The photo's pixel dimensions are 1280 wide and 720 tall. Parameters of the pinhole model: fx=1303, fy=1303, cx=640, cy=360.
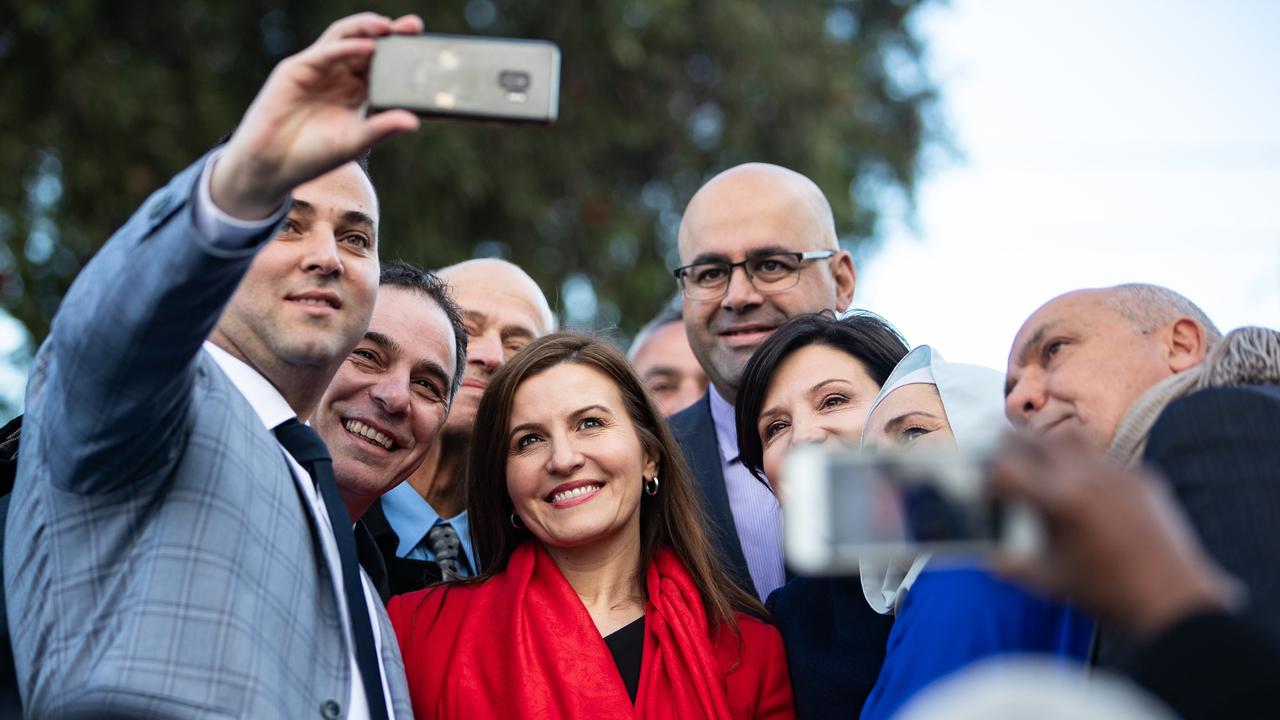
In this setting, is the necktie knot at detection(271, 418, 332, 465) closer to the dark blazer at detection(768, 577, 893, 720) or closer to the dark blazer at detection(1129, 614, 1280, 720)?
the dark blazer at detection(768, 577, 893, 720)

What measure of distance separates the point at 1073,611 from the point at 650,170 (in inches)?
346

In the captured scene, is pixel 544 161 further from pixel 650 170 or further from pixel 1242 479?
pixel 1242 479

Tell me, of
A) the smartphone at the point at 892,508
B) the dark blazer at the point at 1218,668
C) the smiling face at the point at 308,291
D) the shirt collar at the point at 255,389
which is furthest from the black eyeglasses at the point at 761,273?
the dark blazer at the point at 1218,668

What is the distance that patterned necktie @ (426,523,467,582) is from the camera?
428 cm

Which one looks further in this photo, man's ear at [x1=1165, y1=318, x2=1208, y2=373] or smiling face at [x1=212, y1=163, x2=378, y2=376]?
smiling face at [x1=212, y1=163, x2=378, y2=376]

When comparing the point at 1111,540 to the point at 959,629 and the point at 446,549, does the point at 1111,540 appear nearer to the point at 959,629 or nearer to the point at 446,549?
the point at 959,629

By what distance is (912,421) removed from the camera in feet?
Answer: 10.4

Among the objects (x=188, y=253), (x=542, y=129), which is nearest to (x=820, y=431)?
(x=188, y=253)

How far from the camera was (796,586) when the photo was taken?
3.67 m

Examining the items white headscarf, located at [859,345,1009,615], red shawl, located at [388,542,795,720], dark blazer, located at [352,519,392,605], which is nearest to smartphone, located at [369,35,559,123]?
white headscarf, located at [859,345,1009,615]

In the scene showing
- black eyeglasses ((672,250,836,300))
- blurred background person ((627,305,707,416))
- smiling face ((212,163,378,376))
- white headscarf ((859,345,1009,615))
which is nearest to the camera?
smiling face ((212,163,378,376))

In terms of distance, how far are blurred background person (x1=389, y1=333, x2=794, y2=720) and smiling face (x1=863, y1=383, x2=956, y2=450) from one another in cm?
70

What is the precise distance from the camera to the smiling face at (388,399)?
3.83 meters

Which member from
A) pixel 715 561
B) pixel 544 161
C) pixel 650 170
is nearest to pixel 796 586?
pixel 715 561
